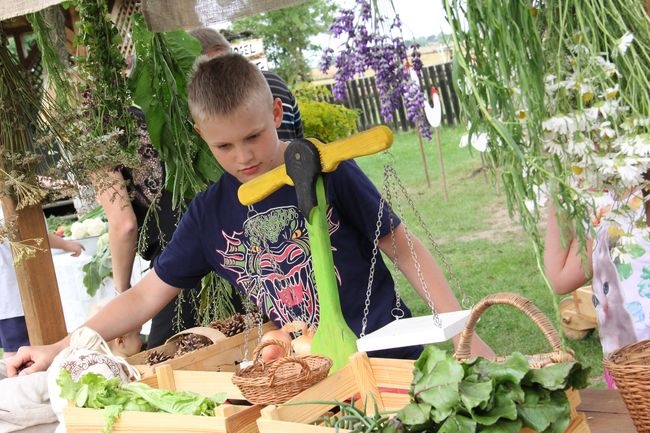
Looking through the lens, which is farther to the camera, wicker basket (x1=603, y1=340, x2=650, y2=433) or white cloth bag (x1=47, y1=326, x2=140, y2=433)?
white cloth bag (x1=47, y1=326, x2=140, y2=433)

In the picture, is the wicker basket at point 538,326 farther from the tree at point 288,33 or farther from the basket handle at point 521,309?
the tree at point 288,33

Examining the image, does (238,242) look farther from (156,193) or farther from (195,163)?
(156,193)

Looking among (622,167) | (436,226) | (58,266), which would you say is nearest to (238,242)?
(622,167)

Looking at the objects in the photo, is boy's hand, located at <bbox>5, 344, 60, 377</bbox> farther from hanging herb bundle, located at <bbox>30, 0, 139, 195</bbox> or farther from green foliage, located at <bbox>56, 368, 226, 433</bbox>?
hanging herb bundle, located at <bbox>30, 0, 139, 195</bbox>

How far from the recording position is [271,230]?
234 cm

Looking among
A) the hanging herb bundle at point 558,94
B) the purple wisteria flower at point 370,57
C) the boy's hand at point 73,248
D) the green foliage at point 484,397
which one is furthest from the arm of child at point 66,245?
the hanging herb bundle at point 558,94

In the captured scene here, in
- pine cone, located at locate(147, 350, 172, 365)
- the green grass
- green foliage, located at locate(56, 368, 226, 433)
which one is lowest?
the green grass

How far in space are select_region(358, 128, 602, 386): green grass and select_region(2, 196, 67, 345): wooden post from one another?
4.86ft

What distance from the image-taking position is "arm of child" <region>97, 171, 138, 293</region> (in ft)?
10.2

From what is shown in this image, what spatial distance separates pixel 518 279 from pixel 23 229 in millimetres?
4795

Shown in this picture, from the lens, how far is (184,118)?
2.85 meters

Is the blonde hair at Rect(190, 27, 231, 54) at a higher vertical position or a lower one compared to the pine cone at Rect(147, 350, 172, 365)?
higher

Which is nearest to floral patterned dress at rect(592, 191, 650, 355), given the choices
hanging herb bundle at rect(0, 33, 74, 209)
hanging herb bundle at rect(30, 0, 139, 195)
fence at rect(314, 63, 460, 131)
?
hanging herb bundle at rect(30, 0, 139, 195)

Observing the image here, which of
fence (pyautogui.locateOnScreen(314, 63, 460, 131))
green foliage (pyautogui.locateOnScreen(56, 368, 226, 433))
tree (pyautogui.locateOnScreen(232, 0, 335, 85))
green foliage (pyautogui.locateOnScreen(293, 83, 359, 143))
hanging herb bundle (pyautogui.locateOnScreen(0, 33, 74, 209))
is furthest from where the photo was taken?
fence (pyautogui.locateOnScreen(314, 63, 460, 131))
